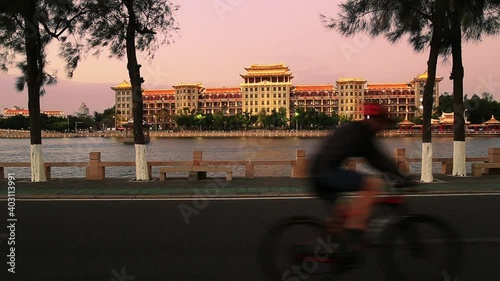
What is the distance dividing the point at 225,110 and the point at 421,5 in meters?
150

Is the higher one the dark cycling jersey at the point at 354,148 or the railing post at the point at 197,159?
the dark cycling jersey at the point at 354,148

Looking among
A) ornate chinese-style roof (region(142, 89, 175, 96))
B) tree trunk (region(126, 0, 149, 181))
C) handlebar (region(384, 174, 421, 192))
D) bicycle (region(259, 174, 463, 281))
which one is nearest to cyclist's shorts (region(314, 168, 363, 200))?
bicycle (region(259, 174, 463, 281))

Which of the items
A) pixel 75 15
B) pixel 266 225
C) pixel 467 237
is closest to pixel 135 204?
pixel 266 225

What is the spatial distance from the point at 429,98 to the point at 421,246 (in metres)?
11.0

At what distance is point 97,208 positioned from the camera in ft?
33.0

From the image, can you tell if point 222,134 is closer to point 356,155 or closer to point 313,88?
point 313,88

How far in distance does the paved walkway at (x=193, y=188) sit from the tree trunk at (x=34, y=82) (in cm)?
65

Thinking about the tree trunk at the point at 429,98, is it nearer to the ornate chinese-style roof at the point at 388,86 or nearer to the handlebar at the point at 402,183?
the handlebar at the point at 402,183

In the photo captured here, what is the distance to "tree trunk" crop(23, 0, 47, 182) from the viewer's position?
1506 cm

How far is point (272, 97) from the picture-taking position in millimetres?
157125

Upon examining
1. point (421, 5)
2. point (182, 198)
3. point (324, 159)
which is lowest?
point (182, 198)

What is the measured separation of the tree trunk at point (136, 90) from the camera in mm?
15086

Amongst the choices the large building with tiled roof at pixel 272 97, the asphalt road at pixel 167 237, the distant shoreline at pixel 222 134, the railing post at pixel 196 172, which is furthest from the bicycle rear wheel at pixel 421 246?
the large building with tiled roof at pixel 272 97

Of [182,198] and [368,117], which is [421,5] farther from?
Result: [368,117]
